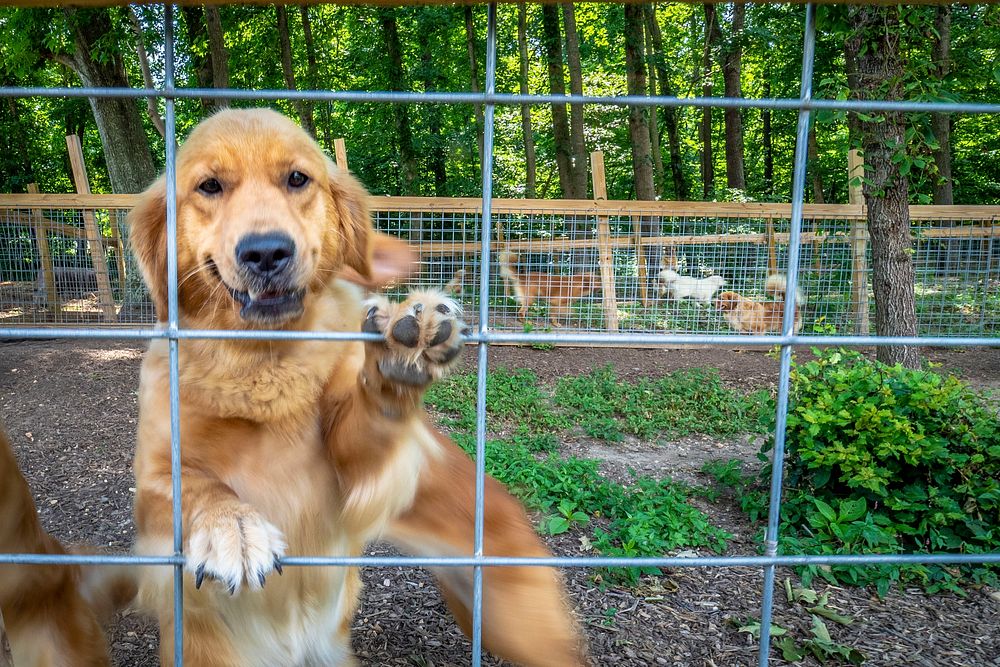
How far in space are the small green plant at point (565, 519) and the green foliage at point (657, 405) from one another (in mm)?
1695

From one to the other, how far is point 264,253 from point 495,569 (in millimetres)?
1188

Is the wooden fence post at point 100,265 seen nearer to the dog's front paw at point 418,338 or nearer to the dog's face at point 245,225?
the dog's face at point 245,225

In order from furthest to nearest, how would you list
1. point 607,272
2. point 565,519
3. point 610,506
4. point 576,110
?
point 576,110, point 607,272, point 610,506, point 565,519

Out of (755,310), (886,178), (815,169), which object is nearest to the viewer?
(886,178)

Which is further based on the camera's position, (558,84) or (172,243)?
(558,84)

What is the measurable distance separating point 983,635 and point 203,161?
11.6 ft

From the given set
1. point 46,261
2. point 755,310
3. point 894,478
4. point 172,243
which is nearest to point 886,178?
point 894,478

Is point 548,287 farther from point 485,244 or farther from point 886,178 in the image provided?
point 485,244

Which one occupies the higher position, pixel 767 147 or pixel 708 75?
pixel 708 75

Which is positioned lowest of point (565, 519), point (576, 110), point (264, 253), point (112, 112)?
point (565, 519)

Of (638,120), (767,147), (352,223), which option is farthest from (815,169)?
(352,223)

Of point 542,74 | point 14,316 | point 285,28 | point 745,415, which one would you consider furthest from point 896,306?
point 542,74

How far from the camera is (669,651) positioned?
2865mm

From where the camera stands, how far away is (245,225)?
199 cm
